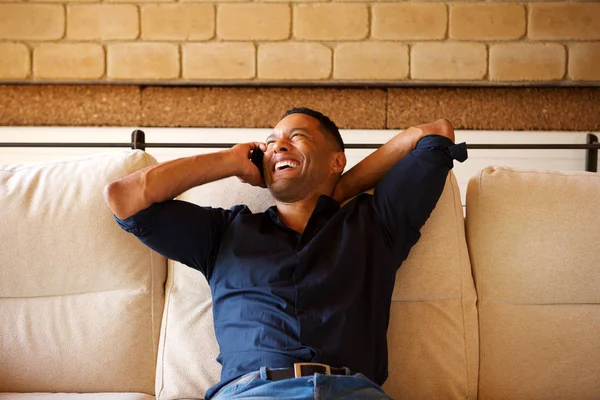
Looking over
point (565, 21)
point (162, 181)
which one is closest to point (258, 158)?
point (162, 181)

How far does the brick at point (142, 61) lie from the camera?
2.53 metres

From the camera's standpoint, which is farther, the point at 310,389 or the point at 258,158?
the point at 258,158

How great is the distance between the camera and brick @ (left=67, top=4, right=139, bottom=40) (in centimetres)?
253

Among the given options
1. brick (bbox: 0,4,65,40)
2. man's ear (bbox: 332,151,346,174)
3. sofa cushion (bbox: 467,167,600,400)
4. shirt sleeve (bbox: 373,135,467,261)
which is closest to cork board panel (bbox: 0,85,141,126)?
brick (bbox: 0,4,65,40)

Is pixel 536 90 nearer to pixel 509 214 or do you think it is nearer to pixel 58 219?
pixel 509 214

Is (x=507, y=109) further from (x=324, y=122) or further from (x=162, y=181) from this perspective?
(x=162, y=181)

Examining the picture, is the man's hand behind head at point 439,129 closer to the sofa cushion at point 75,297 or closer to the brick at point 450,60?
the sofa cushion at point 75,297

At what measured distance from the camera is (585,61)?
8.12 feet

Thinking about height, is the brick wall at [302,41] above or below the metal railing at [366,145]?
above

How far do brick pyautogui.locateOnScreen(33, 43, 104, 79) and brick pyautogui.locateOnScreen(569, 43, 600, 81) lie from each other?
6.12 ft

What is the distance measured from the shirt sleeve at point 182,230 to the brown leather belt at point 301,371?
340mm

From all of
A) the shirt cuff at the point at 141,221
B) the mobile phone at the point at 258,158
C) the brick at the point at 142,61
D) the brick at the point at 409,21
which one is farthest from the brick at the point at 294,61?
the shirt cuff at the point at 141,221

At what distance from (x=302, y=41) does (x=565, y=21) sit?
1029 mm

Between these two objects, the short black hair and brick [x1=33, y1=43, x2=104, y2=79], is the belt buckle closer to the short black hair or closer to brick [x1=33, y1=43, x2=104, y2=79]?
the short black hair
